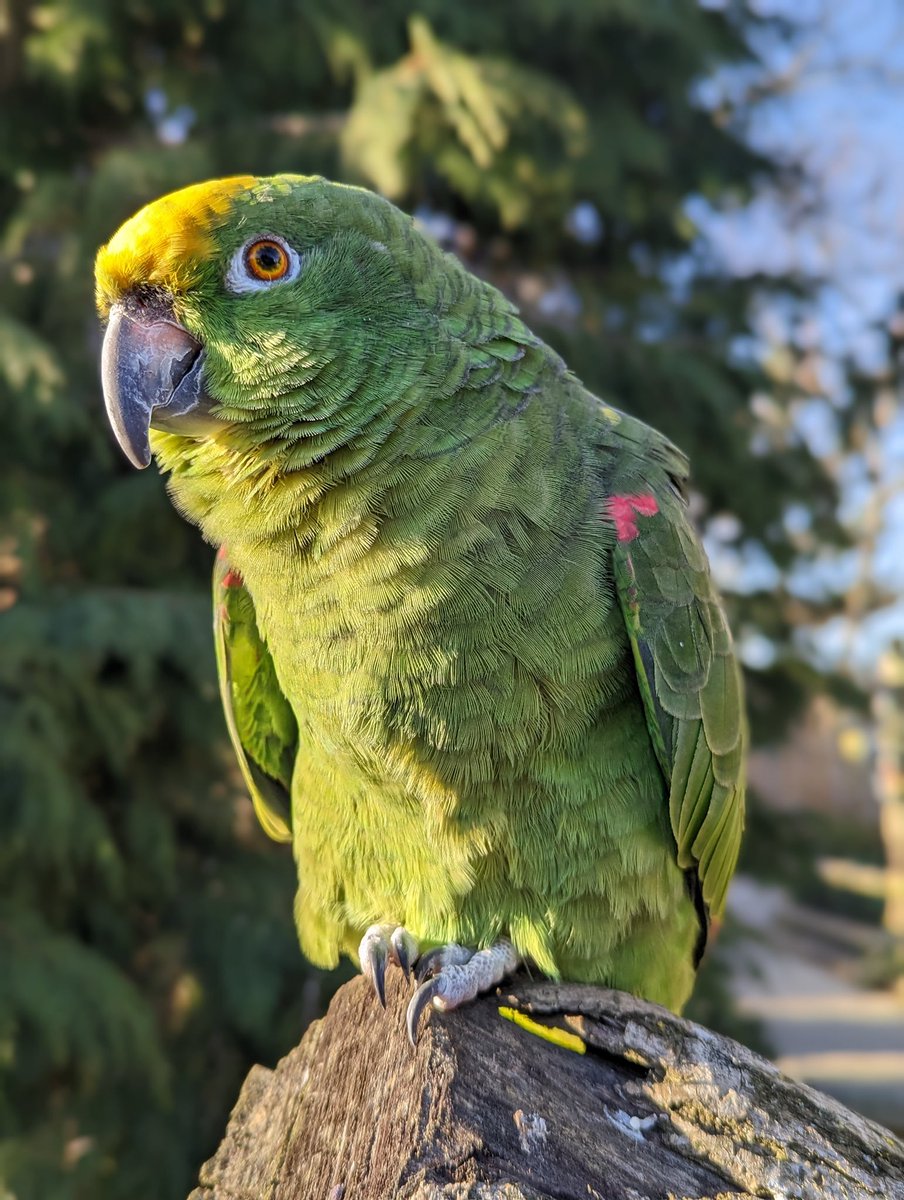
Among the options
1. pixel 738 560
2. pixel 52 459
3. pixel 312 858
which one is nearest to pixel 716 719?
pixel 312 858

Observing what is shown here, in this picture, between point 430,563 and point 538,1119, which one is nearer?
point 538,1119

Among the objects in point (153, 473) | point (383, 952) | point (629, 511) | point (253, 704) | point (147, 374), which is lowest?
point (383, 952)

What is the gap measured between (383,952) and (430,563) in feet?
2.54

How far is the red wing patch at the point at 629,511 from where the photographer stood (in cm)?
198

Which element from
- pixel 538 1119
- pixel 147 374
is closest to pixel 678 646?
pixel 538 1119

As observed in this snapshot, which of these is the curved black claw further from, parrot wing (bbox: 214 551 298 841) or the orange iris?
the orange iris

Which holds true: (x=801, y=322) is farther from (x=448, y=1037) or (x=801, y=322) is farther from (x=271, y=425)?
(x=448, y=1037)

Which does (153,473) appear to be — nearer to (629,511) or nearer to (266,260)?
(266,260)

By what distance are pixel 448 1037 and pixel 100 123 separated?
538 centimetres

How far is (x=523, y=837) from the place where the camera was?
1904 millimetres

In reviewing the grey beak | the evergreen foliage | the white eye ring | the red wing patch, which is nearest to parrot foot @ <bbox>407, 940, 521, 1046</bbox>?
the red wing patch

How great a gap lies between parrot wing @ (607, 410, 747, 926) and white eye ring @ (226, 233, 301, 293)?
0.75 meters

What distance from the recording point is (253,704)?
2582mm

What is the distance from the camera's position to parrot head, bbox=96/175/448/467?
1.77 m
